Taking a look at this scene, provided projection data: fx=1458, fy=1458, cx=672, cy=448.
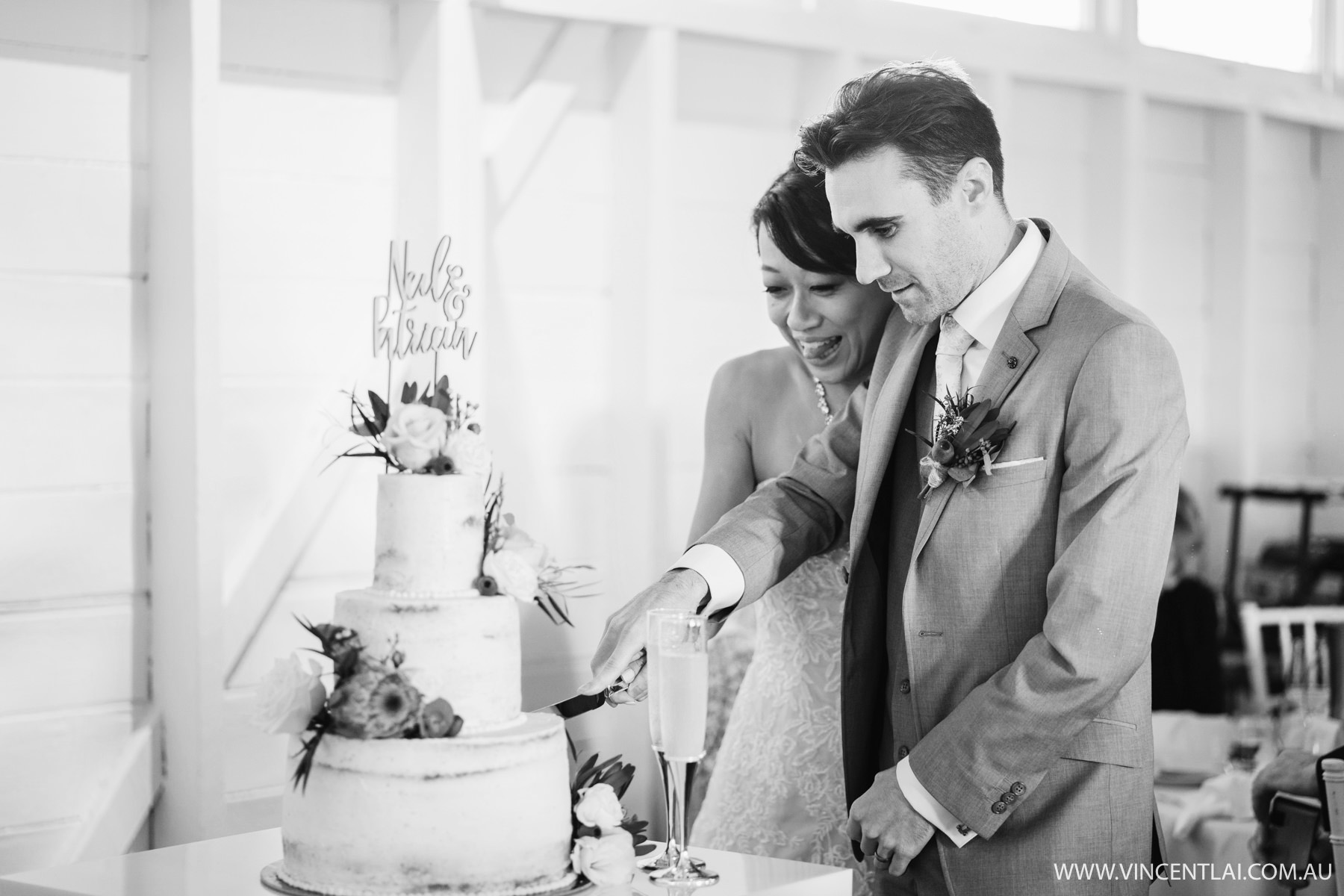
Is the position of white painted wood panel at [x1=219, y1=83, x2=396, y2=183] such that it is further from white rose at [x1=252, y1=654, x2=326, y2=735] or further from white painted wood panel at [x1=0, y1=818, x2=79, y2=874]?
white rose at [x1=252, y1=654, x2=326, y2=735]

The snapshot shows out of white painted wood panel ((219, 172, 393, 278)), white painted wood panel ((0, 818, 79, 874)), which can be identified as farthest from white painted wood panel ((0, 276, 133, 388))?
white painted wood panel ((0, 818, 79, 874))

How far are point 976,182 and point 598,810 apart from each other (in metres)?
1.16

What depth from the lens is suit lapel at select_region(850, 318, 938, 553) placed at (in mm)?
2439

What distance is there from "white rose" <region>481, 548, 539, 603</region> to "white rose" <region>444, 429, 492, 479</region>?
11cm

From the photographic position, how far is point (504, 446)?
405 cm

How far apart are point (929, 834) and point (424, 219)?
86.3 inches

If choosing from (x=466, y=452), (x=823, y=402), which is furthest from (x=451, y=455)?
(x=823, y=402)

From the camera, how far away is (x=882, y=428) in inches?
96.3

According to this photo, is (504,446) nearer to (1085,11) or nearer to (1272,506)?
(1085,11)

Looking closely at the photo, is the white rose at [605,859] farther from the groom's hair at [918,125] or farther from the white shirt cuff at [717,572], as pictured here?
the groom's hair at [918,125]

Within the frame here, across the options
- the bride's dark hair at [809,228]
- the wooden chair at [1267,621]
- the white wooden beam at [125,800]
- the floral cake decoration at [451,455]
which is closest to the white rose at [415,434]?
the floral cake decoration at [451,455]

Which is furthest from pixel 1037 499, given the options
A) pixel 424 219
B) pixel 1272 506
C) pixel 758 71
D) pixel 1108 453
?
pixel 1272 506

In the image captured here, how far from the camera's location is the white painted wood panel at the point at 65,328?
326 centimetres

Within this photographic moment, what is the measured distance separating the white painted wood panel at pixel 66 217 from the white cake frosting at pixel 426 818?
194 cm
